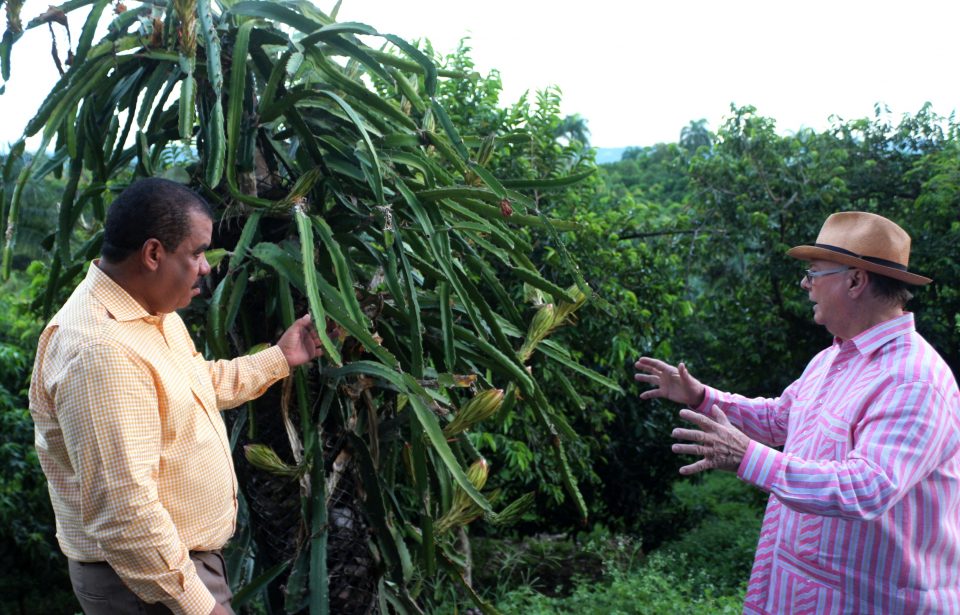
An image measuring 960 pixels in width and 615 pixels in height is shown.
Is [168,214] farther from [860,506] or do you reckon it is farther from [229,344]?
[860,506]

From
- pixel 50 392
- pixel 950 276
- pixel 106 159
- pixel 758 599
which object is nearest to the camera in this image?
pixel 50 392

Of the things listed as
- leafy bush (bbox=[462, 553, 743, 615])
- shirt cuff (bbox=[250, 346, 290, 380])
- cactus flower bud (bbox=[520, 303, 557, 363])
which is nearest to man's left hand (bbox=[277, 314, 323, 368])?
shirt cuff (bbox=[250, 346, 290, 380])

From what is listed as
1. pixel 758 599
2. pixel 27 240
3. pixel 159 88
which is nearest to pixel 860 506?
pixel 758 599

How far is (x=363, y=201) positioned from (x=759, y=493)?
592 cm

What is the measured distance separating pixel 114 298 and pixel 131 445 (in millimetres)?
305

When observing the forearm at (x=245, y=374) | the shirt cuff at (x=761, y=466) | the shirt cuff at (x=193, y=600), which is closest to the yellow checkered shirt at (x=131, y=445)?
the shirt cuff at (x=193, y=600)

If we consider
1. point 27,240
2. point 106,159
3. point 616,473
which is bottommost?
point 27,240

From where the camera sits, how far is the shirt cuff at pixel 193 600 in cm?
164

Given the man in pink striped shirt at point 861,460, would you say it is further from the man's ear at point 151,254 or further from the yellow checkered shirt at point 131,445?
the man's ear at point 151,254

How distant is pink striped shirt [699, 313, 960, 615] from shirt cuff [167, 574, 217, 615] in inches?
43.1

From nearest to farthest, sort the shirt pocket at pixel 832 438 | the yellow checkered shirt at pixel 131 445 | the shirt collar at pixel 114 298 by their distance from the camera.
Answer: the yellow checkered shirt at pixel 131 445, the shirt collar at pixel 114 298, the shirt pocket at pixel 832 438

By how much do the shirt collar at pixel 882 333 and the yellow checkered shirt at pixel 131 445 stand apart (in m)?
1.42

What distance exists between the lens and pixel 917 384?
1.92 meters

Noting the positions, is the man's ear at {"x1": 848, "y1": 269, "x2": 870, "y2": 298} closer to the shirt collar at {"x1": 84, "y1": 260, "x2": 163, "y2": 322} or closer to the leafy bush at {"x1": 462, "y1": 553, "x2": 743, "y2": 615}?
the shirt collar at {"x1": 84, "y1": 260, "x2": 163, "y2": 322}
